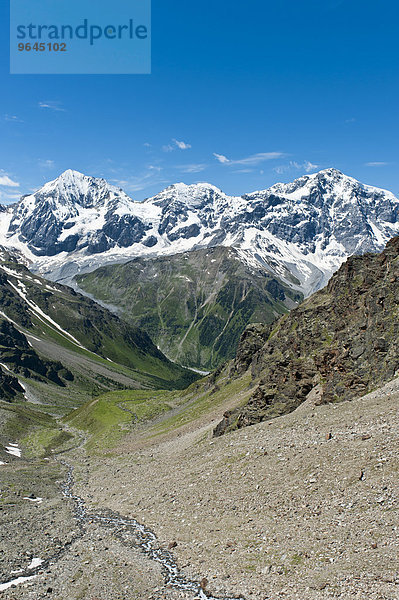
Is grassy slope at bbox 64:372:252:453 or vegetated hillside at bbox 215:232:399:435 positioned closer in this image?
Answer: vegetated hillside at bbox 215:232:399:435

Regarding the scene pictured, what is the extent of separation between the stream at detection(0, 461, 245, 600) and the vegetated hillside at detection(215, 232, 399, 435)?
67.9ft

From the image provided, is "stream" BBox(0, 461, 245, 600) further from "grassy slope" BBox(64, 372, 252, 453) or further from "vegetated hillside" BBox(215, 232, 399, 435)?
"grassy slope" BBox(64, 372, 252, 453)

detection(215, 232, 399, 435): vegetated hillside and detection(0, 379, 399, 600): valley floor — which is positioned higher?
detection(215, 232, 399, 435): vegetated hillside

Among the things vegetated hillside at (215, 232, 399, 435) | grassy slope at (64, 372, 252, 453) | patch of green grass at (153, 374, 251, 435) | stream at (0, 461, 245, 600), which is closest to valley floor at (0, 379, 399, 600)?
stream at (0, 461, 245, 600)

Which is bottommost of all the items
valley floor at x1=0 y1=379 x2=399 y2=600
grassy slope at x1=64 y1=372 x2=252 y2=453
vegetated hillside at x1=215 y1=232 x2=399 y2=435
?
grassy slope at x1=64 y1=372 x2=252 y2=453

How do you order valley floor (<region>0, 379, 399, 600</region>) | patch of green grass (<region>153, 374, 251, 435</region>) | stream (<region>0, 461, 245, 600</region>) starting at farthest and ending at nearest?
patch of green grass (<region>153, 374, 251, 435</region>) < stream (<region>0, 461, 245, 600</region>) < valley floor (<region>0, 379, 399, 600</region>)

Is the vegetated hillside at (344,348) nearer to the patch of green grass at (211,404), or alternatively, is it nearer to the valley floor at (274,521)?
the valley floor at (274,521)

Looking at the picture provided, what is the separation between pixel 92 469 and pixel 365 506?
56.6m

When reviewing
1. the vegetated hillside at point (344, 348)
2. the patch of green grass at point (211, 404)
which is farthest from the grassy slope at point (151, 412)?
the vegetated hillside at point (344, 348)

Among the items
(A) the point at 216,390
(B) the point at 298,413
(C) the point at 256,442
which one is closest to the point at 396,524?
(C) the point at 256,442

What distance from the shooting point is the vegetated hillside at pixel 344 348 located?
48.1m

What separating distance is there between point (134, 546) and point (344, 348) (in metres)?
A: 31.9

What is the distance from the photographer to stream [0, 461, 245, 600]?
88.1 feet

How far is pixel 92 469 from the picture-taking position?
73.6 m
